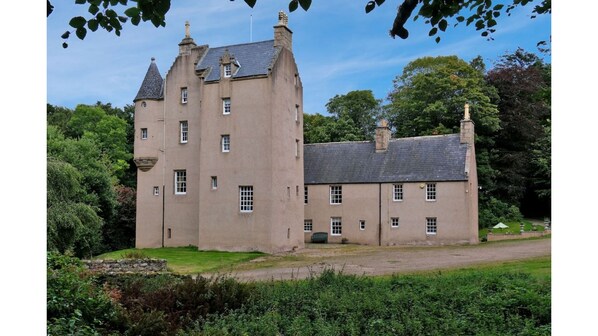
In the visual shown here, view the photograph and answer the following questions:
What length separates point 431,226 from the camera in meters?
30.9

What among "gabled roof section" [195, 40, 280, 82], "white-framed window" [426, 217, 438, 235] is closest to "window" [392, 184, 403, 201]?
"white-framed window" [426, 217, 438, 235]

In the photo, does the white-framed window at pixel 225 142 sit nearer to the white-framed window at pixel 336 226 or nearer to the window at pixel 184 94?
the window at pixel 184 94

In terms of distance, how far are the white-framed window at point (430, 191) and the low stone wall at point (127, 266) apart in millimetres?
18698

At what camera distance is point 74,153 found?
2994 cm

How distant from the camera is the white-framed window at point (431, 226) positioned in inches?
1211

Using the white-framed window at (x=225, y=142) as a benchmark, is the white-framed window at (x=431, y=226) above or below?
below

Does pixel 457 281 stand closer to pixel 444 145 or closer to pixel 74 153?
pixel 444 145

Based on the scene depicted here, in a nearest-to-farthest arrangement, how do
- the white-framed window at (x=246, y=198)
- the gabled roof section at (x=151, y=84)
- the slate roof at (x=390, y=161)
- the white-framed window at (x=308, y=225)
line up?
the white-framed window at (x=246, y=198) < the gabled roof section at (x=151, y=84) < the slate roof at (x=390, y=161) < the white-framed window at (x=308, y=225)

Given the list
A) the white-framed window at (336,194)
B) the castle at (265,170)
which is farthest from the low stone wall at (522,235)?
the white-framed window at (336,194)

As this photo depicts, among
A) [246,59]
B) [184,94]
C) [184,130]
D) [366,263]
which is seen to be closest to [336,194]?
[184,130]

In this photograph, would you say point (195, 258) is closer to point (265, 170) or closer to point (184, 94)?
point (265, 170)

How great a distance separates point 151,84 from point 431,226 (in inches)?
695
